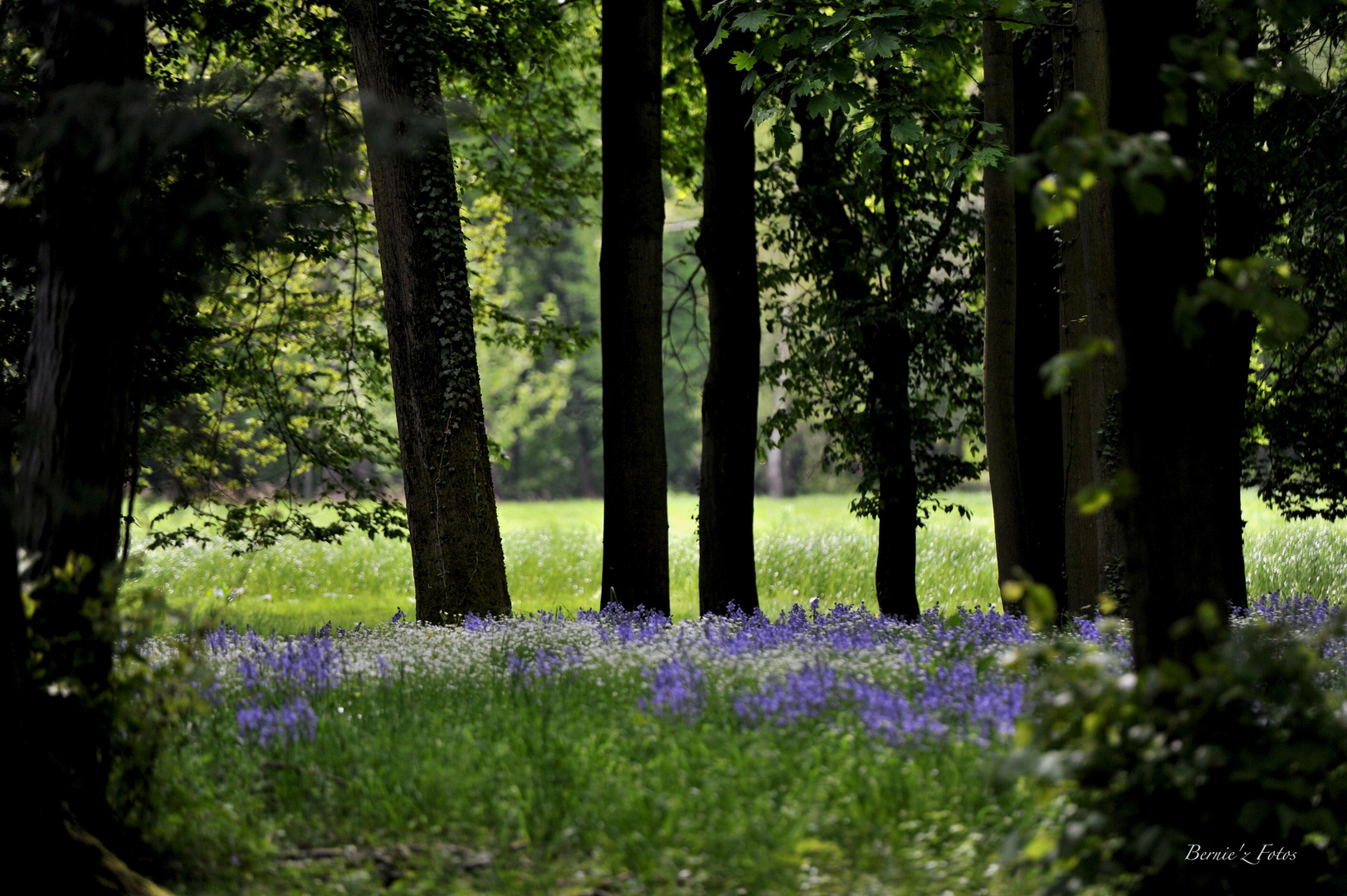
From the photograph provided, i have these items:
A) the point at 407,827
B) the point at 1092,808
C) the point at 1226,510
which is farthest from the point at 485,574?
the point at 1226,510

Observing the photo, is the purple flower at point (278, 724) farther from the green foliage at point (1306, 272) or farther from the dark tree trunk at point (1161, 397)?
the green foliage at point (1306, 272)

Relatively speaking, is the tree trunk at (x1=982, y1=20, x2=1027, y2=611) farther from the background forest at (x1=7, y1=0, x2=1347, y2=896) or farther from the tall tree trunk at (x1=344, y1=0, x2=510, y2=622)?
the tall tree trunk at (x1=344, y1=0, x2=510, y2=622)

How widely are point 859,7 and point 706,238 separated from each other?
2.86m

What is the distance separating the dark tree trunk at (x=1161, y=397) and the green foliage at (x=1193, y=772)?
0.34m

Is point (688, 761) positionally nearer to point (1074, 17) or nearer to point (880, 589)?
point (1074, 17)

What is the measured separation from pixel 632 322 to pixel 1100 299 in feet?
11.4

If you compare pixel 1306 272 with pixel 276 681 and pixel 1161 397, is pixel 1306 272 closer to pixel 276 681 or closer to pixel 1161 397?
pixel 1161 397

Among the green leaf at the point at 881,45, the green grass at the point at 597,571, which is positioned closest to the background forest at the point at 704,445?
the green leaf at the point at 881,45

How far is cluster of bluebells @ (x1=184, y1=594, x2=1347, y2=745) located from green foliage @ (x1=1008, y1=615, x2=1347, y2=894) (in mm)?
343

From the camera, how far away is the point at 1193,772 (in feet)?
10.5

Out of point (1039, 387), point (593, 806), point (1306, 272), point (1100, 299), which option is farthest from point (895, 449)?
point (593, 806)

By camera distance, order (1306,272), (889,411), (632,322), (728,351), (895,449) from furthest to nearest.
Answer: (895,449), (889,411), (1306,272), (728,351), (632,322)
